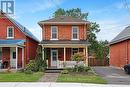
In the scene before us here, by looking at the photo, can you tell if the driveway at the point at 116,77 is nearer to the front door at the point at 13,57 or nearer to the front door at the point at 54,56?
the front door at the point at 54,56

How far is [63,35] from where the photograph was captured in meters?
43.6

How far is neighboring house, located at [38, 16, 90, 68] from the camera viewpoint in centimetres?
4224

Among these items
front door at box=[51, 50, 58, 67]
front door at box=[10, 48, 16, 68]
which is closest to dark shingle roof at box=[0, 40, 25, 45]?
front door at box=[10, 48, 16, 68]

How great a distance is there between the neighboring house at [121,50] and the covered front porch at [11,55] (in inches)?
500

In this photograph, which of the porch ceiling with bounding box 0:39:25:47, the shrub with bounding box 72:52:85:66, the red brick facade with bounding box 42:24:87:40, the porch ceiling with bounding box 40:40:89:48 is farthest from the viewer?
the red brick facade with bounding box 42:24:87:40

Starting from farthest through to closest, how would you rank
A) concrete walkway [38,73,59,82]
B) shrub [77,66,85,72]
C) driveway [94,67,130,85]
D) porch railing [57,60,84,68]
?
porch railing [57,60,84,68], shrub [77,66,85,72], concrete walkway [38,73,59,82], driveway [94,67,130,85]

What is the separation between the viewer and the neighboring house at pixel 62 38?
139ft

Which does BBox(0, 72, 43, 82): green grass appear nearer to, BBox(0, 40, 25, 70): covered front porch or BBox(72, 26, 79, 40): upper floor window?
BBox(0, 40, 25, 70): covered front porch

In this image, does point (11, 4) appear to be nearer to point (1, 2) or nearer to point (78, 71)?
point (1, 2)

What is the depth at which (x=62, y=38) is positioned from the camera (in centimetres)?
4356

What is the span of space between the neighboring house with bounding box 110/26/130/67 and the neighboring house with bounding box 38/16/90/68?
5081 mm

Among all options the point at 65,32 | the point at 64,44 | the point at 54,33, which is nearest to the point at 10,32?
the point at 54,33

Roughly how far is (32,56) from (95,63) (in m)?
18.1

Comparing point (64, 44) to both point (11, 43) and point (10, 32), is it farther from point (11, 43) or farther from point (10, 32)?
point (10, 32)
